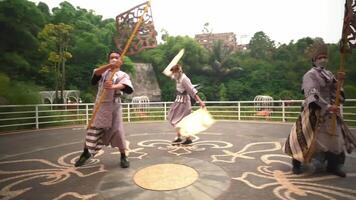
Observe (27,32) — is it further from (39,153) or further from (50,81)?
(39,153)

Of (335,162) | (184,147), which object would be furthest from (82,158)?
(335,162)

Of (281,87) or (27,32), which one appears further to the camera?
(281,87)

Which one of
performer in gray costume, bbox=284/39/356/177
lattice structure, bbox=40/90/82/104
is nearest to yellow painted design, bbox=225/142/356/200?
performer in gray costume, bbox=284/39/356/177

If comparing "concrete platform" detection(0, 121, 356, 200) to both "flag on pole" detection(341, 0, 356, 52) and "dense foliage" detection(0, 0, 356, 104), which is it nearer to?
"flag on pole" detection(341, 0, 356, 52)

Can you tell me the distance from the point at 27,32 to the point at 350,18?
19.7 m

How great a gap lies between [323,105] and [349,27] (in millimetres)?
993

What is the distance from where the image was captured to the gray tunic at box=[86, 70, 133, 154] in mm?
3904

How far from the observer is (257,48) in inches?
1300

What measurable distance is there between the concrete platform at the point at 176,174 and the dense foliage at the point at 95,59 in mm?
6508

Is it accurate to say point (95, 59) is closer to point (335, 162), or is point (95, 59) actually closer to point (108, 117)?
point (108, 117)

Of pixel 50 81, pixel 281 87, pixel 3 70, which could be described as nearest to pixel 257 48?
pixel 281 87

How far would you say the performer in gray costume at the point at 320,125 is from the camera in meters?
3.36

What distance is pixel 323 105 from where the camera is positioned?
3.37 metres

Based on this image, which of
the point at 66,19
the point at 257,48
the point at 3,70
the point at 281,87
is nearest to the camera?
the point at 3,70
